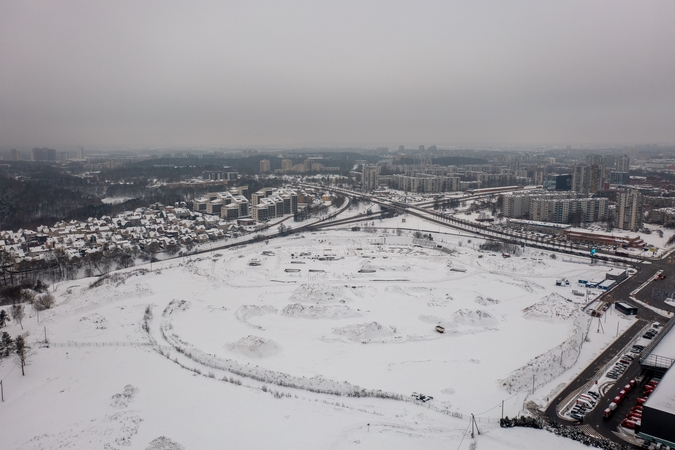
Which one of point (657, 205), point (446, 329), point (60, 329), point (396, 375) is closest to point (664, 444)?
point (396, 375)

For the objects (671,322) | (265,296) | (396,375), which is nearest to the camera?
(396,375)

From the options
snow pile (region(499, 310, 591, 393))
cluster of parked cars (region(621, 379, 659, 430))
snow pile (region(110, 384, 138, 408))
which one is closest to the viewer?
cluster of parked cars (region(621, 379, 659, 430))

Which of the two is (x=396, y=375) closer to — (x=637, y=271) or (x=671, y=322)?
(x=671, y=322)

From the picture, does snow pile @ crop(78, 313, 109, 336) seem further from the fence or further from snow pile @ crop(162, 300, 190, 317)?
snow pile @ crop(162, 300, 190, 317)

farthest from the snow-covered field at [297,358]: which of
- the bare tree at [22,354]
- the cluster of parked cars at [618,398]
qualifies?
the cluster of parked cars at [618,398]

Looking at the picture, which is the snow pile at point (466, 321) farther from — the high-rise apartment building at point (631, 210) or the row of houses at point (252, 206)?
the row of houses at point (252, 206)

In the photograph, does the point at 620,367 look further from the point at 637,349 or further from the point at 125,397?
→ the point at 125,397

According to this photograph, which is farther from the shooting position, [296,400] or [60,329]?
[60,329]

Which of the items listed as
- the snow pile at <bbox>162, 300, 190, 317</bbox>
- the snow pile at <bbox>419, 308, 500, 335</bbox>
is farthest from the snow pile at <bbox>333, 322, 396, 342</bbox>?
the snow pile at <bbox>162, 300, 190, 317</bbox>
